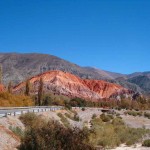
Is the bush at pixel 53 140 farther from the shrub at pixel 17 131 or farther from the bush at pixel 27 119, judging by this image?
the bush at pixel 27 119

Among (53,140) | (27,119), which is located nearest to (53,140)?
(53,140)

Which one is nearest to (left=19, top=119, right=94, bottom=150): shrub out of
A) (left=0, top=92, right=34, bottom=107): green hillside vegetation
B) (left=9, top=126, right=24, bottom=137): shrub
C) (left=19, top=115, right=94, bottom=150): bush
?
(left=19, top=115, right=94, bottom=150): bush

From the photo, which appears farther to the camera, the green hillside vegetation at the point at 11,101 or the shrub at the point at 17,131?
the green hillside vegetation at the point at 11,101

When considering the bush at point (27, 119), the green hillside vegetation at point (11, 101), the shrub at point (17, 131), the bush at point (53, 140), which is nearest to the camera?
the bush at point (53, 140)

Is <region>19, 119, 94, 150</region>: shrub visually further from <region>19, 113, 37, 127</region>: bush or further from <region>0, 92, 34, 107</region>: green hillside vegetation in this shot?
<region>0, 92, 34, 107</region>: green hillside vegetation

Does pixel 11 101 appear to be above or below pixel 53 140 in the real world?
above

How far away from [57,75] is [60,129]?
16520 cm

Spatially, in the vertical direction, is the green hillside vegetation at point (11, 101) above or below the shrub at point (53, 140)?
above

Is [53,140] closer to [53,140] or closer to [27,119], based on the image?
[53,140]

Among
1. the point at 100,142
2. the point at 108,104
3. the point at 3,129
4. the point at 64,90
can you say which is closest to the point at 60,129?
the point at 3,129

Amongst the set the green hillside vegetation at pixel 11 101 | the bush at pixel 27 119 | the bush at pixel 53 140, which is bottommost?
the bush at pixel 53 140

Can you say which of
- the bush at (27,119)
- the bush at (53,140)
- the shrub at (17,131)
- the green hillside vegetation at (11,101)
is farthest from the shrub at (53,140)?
the green hillside vegetation at (11,101)

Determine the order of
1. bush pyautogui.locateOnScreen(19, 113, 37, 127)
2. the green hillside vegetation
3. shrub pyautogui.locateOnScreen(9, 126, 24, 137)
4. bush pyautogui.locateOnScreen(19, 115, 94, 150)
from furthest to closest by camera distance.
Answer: the green hillside vegetation < bush pyautogui.locateOnScreen(19, 113, 37, 127) < shrub pyautogui.locateOnScreen(9, 126, 24, 137) < bush pyautogui.locateOnScreen(19, 115, 94, 150)

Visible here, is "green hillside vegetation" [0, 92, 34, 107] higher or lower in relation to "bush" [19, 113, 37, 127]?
higher
